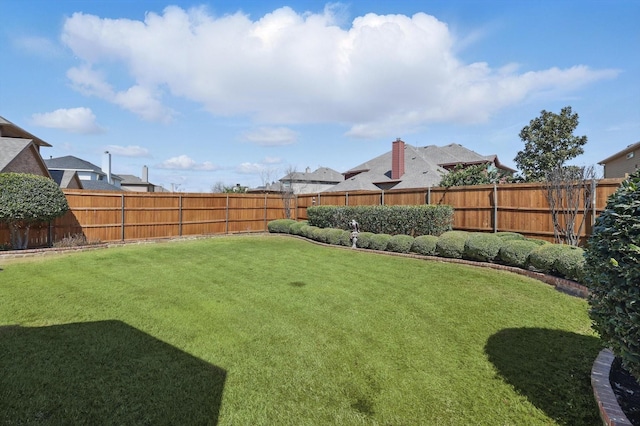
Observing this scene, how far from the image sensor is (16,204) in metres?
9.52

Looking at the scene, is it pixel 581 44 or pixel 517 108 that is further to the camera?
pixel 517 108

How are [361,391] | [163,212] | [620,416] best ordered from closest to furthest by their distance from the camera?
[620,416], [361,391], [163,212]

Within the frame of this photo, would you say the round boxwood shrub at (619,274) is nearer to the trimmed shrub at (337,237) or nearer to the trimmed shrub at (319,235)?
the trimmed shrub at (337,237)

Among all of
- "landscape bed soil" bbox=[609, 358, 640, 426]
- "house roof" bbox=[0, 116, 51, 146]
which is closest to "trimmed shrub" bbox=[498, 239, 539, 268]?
"landscape bed soil" bbox=[609, 358, 640, 426]

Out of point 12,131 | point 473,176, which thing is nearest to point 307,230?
point 473,176

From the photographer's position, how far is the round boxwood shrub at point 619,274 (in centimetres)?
211

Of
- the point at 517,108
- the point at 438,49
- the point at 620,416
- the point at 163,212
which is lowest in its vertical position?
the point at 620,416

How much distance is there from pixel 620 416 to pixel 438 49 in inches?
476

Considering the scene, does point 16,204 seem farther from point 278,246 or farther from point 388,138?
point 388,138

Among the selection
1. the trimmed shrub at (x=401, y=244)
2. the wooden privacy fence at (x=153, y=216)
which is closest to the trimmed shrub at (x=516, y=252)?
the trimmed shrub at (x=401, y=244)

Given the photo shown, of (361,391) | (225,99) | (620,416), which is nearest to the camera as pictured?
(620,416)

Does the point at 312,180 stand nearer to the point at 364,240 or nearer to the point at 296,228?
the point at 296,228

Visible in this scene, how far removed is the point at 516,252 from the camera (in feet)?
23.5

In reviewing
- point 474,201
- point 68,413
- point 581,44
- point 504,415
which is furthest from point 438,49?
point 68,413
